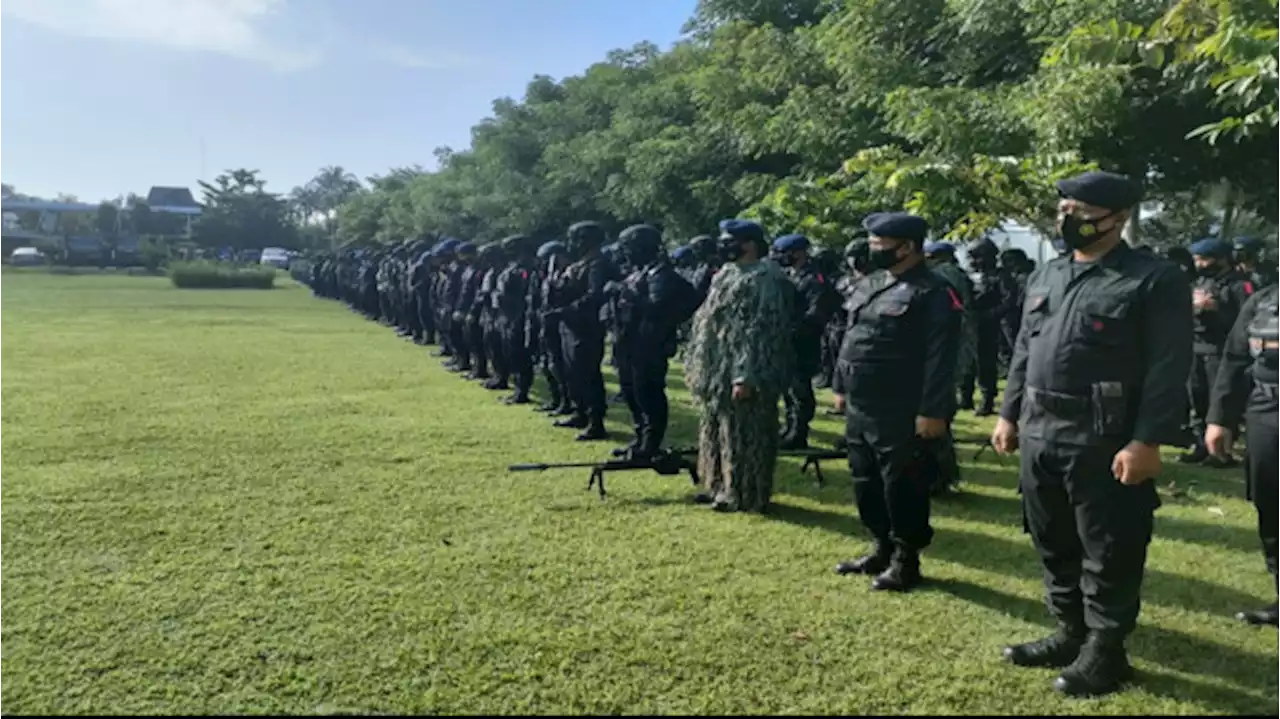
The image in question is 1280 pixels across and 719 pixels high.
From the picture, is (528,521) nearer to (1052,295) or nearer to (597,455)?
(597,455)

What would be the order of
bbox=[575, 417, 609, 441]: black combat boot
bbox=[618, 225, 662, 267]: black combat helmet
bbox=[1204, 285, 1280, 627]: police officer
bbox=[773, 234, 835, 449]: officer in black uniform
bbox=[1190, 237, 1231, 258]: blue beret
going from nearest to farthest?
bbox=[1204, 285, 1280, 627]: police officer
bbox=[773, 234, 835, 449]: officer in black uniform
bbox=[618, 225, 662, 267]: black combat helmet
bbox=[1190, 237, 1231, 258]: blue beret
bbox=[575, 417, 609, 441]: black combat boot

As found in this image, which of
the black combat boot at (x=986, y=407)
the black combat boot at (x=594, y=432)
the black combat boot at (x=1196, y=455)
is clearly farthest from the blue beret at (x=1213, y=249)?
the black combat boot at (x=594, y=432)

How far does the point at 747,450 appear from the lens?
249 inches

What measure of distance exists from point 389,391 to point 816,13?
9447 mm

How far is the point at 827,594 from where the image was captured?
4.84m

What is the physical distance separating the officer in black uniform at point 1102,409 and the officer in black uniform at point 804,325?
301cm

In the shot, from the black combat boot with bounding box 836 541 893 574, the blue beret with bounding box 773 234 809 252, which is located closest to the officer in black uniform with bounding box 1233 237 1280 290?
the blue beret with bounding box 773 234 809 252

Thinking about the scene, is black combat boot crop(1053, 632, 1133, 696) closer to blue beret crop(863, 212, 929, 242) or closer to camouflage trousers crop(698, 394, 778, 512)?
blue beret crop(863, 212, 929, 242)

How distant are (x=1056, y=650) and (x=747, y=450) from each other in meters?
2.61

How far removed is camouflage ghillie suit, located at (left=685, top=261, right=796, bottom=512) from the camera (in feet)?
20.3

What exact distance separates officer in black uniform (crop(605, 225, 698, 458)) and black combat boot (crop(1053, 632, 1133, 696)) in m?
3.87

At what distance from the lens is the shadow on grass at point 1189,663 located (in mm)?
3713

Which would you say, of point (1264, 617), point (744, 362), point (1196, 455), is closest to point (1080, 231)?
point (1264, 617)

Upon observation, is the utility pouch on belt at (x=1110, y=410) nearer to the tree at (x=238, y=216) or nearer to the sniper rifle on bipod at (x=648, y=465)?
the sniper rifle on bipod at (x=648, y=465)
